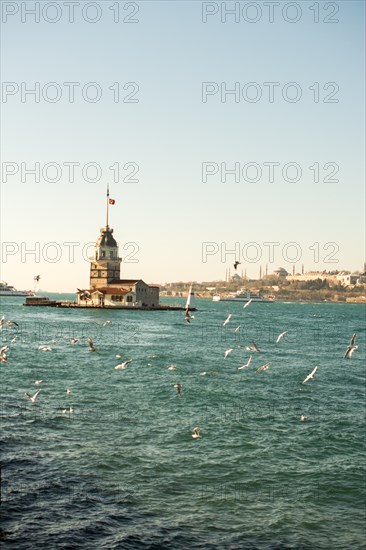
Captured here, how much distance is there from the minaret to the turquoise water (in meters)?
100

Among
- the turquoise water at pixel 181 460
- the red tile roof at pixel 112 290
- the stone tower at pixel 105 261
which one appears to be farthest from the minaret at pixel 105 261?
the turquoise water at pixel 181 460

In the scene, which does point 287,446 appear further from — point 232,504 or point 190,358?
point 190,358

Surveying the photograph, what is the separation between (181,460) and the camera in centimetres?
2448

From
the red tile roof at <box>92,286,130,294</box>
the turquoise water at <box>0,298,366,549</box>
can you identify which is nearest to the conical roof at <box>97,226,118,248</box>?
the red tile roof at <box>92,286,130,294</box>

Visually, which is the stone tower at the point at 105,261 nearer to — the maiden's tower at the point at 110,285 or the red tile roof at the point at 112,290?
the maiden's tower at the point at 110,285

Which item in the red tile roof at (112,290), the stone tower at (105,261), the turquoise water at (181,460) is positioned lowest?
the turquoise water at (181,460)

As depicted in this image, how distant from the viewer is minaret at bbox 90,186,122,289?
486 feet

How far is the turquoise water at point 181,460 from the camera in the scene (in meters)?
18.0

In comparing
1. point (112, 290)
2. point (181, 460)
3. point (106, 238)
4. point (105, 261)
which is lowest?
point (181, 460)

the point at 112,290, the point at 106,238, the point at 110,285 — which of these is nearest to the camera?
the point at 112,290

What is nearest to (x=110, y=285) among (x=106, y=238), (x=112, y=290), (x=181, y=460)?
(x=112, y=290)

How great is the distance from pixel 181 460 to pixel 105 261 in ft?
418

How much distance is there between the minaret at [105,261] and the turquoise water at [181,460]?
100m

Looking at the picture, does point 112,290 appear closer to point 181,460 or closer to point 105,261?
point 105,261
